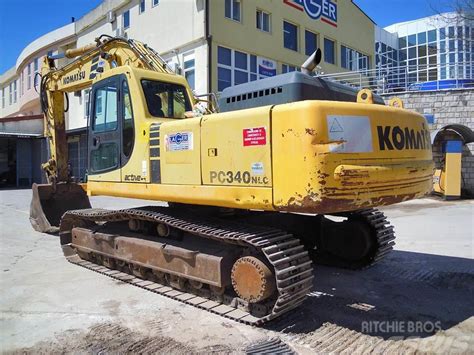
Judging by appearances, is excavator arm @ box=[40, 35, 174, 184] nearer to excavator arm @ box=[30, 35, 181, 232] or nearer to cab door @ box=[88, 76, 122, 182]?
excavator arm @ box=[30, 35, 181, 232]

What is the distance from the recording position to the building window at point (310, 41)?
23.9m

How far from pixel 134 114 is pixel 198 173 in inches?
56.2

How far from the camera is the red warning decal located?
13.7 feet

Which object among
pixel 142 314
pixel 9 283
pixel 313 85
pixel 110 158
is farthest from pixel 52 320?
Answer: pixel 313 85

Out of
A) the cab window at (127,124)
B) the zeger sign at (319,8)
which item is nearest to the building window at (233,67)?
the zeger sign at (319,8)

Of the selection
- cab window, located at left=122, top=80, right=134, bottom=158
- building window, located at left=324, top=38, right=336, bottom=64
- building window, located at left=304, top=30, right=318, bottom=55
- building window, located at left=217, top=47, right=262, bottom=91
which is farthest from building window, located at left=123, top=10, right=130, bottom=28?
cab window, located at left=122, top=80, right=134, bottom=158

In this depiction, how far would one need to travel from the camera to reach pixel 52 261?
284 inches

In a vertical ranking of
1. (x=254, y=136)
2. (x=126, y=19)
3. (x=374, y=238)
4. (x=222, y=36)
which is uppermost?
(x=126, y=19)

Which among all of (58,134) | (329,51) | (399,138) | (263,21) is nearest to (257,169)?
(399,138)

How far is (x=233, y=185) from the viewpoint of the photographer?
4.44 m

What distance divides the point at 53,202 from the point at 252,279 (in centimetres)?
651

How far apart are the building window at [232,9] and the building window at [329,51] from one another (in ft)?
23.3

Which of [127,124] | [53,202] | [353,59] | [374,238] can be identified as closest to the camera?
[127,124]

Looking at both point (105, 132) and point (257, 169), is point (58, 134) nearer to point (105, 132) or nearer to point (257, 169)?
point (105, 132)
